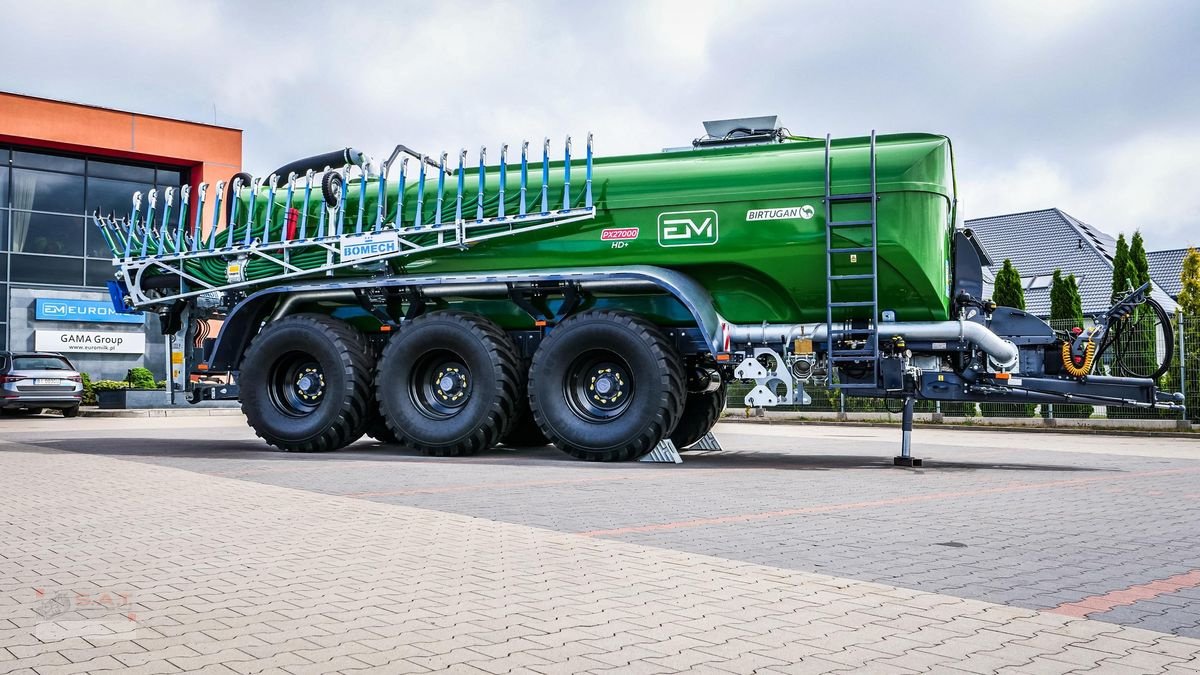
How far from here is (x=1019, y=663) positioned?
12.2ft

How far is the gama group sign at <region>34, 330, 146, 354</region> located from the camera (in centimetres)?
3244

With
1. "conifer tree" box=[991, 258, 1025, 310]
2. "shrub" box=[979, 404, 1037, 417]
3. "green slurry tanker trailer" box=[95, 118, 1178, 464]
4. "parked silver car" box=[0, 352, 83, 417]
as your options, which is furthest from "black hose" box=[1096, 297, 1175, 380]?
"parked silver car" box=[0, 352, 83, 417]

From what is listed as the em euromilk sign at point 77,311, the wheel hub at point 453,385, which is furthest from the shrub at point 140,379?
the wheel hub at point 453,385

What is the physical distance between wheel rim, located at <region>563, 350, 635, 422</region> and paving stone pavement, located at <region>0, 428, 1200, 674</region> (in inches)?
157

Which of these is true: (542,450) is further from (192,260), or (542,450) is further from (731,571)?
(731,571)

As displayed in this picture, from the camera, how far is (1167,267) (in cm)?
4719

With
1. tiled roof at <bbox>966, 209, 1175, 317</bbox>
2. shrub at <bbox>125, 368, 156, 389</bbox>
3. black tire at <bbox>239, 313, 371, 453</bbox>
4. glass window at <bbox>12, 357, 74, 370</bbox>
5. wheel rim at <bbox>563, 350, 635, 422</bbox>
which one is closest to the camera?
wheel rim at <bbox>563, 350, 635, 422</bbox>

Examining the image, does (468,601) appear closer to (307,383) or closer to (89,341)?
(307,383)

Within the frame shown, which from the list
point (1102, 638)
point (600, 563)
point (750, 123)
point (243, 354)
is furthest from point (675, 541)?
point (243, 354)

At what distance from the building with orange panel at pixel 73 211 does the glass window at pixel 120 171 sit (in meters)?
0.03

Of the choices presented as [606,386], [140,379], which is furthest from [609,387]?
[140,379]

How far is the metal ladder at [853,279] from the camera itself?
1112 cm

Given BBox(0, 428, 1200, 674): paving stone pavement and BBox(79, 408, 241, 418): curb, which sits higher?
BBox(0, 428, 1200, 674): paving stone pavement

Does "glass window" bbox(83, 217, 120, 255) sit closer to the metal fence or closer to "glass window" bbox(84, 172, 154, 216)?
"glass window" bbox(84, 172, 154, 216)
